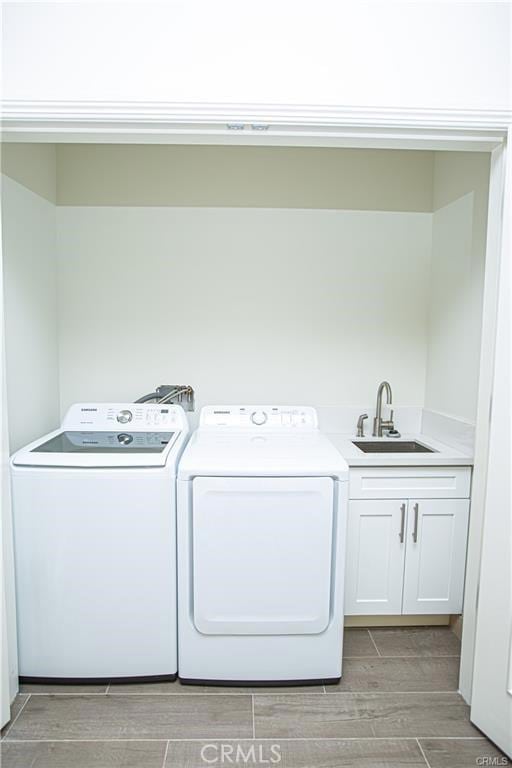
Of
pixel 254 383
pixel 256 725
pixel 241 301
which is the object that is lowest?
pixel 256 725

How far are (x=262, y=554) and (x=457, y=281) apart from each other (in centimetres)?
172

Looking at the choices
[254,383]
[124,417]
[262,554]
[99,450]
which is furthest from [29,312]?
[262,554]

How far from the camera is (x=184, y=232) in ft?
8.15

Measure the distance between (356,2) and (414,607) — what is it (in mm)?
2516

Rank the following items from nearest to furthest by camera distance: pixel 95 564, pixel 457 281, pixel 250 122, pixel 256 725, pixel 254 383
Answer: pixel 250 122 → pixel 256 725 → pixel 95 564 → pixel 457 281 → pixel 254 383

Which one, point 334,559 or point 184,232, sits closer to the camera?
point 334,559

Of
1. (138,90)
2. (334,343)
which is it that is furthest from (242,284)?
(138,90)

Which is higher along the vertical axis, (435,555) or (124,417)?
(124,417)

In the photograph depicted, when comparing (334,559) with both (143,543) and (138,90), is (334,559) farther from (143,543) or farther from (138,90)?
(138,90)

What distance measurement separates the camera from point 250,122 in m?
1.47

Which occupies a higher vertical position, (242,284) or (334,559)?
(242,284)

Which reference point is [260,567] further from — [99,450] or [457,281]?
[457,281]

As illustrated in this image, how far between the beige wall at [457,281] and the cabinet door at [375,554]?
0.65 meters

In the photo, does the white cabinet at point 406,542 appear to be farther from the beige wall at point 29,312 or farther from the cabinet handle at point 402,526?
the beige wall at point 29,312
